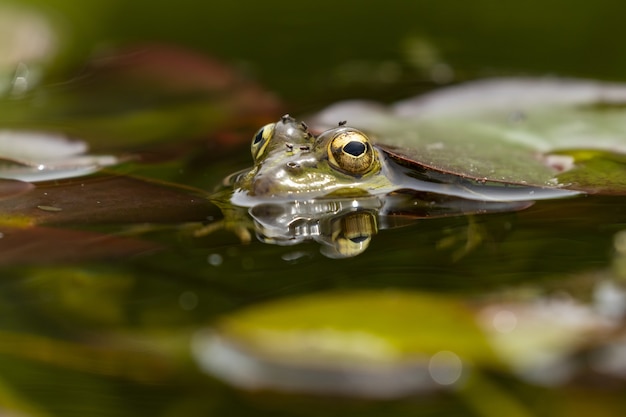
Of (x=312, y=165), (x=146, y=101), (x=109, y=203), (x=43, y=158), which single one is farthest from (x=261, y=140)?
(x=146, y=101)

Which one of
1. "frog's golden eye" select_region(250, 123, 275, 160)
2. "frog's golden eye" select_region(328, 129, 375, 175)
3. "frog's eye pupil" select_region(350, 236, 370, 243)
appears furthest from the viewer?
"frog's golden eye" select_region(250, 123, 275, 160)

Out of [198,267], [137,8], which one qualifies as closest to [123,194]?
[198,267]

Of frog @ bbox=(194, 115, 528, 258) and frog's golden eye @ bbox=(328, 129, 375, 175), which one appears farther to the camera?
frog's golden eye @ bbox=(328, 129, 375, 175)

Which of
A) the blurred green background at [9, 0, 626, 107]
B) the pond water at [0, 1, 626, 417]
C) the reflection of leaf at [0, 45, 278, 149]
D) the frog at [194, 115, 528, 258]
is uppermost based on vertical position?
the blurred green background at [9, 0, 626, 107]

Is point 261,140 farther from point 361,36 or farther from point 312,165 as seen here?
point 361,36

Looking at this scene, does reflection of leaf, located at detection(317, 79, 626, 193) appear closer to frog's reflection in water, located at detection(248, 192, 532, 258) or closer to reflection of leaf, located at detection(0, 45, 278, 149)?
frog's reflection in water, located at detection(248, 192, 532, 258)

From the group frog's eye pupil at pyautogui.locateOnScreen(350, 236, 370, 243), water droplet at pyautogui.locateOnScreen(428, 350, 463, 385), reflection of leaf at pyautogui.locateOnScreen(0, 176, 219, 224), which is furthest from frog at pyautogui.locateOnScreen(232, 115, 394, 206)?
water droplet at pyautogui.locateOnScreen(428, 350, 463, 385)
